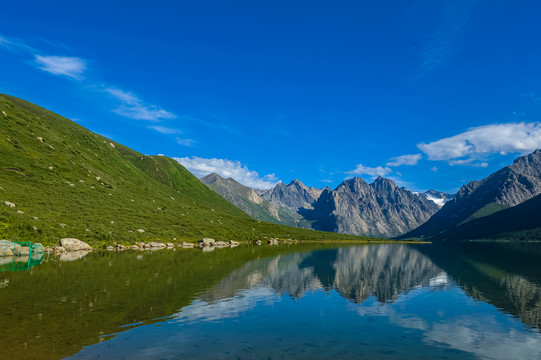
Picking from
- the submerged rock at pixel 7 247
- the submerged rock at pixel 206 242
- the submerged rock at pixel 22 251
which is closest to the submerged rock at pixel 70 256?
the submerged rock at pixel 22 251

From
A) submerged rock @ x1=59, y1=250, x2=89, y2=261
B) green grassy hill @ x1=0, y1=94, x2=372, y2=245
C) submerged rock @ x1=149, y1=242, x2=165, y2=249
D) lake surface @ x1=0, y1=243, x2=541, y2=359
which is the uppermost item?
green grassy hill @ x1=0, y1=94, x2=372, y2=245

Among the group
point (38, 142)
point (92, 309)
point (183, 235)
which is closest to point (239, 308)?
point (92, 309)

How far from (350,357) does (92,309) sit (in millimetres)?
22823

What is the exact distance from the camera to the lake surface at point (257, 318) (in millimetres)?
20453

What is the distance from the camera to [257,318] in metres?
28.7

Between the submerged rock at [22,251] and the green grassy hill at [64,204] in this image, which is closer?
the submerged rock at [22,251]

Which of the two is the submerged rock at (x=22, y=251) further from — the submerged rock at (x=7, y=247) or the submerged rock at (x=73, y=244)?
the submerged rock at (x=73, y=244)

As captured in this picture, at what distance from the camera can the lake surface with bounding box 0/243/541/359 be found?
67.1 feet

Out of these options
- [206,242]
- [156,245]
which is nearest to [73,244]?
[156,245]

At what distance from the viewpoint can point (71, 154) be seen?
199 m

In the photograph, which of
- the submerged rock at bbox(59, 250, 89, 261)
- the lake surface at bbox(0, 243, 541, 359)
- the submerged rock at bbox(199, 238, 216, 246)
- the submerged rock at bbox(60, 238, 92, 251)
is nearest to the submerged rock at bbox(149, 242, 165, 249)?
the submerged rock at bbox(60, 238, 92, 251)

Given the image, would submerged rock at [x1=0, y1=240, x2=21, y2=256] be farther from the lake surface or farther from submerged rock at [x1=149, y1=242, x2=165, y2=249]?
submerged rock at [x1=149, y1=242, x2=165, y2=249]

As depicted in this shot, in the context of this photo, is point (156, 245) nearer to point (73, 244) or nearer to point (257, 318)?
point (73, 244)

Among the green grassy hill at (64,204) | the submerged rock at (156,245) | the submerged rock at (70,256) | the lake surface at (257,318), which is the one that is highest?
the green grassy hill at (64,204)
